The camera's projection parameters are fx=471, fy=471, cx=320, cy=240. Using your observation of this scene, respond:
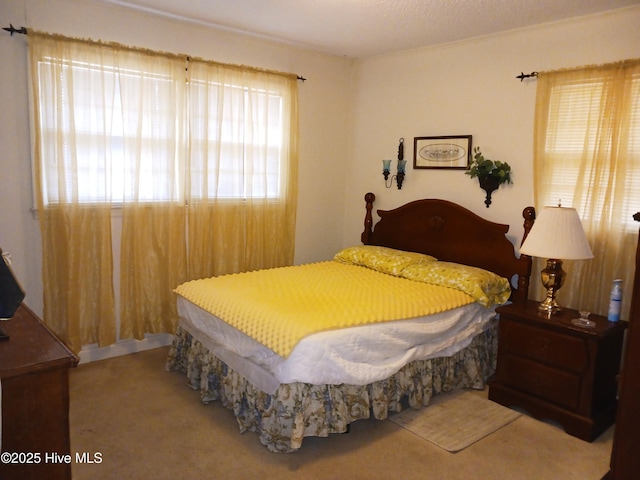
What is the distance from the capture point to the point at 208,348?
295 centimetres

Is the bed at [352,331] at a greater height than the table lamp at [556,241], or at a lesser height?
lesser

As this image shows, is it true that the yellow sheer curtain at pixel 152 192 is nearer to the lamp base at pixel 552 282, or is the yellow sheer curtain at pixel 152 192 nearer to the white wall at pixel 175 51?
the white wall at pixel 175 51

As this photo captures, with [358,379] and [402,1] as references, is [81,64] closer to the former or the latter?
[402,1]

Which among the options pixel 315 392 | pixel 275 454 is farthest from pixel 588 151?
pixel 275 454

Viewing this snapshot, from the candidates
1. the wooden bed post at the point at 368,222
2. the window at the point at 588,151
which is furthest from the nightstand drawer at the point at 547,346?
the wooden bed post at the point at 368,222

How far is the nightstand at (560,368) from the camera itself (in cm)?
266

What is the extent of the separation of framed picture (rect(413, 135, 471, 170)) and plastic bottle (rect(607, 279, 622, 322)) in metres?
1.48

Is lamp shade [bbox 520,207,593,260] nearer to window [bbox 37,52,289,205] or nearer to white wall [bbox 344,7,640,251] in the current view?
white wall [bbox 344,7,640,251]

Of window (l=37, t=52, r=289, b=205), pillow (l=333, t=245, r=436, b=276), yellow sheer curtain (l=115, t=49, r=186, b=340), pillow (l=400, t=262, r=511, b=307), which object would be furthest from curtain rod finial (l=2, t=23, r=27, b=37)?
pillow (l=400, t=262, r=511, b=307)

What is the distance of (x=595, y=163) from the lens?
305 cm

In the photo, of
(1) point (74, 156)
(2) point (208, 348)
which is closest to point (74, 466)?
(2) point (208, 348)

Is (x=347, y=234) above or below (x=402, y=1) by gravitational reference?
below

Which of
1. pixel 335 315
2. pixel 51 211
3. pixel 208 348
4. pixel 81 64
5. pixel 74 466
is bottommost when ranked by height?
pixel 74 466

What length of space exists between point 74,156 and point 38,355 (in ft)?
6.77
